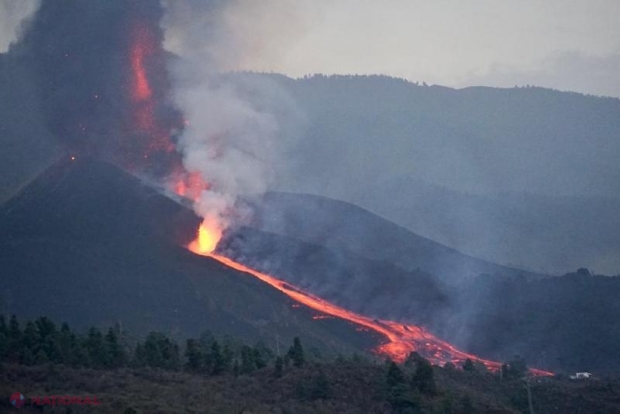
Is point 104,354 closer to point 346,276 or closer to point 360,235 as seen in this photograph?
point 346,276

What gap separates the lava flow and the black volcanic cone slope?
4.52ft

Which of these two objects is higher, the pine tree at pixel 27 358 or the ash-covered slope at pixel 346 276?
the ash-covered slope at pixel 346 276

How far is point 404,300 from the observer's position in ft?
229

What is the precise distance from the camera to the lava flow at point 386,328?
58.2 meters

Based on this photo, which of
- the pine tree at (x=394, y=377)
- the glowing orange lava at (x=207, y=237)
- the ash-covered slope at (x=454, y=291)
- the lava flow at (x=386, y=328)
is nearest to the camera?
the pine tree at (x=394, y=377)

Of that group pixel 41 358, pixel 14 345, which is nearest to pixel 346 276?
pixel 14 345

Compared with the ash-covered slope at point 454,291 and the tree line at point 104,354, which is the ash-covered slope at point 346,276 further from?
the tree line at point 104,354

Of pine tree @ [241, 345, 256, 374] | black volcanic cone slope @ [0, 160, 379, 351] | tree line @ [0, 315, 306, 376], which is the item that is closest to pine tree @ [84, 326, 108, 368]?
tree line @ [0, 315, 306, 376]

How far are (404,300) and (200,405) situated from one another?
140 feet

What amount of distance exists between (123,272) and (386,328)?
22333 mm

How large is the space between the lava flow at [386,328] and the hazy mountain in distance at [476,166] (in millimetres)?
49107

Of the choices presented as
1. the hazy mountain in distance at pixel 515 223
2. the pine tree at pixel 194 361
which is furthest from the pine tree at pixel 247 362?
the hazy mountain in distance at pixel 515 223

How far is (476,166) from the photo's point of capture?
154 metres

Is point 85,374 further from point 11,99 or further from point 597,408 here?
point 11,99
